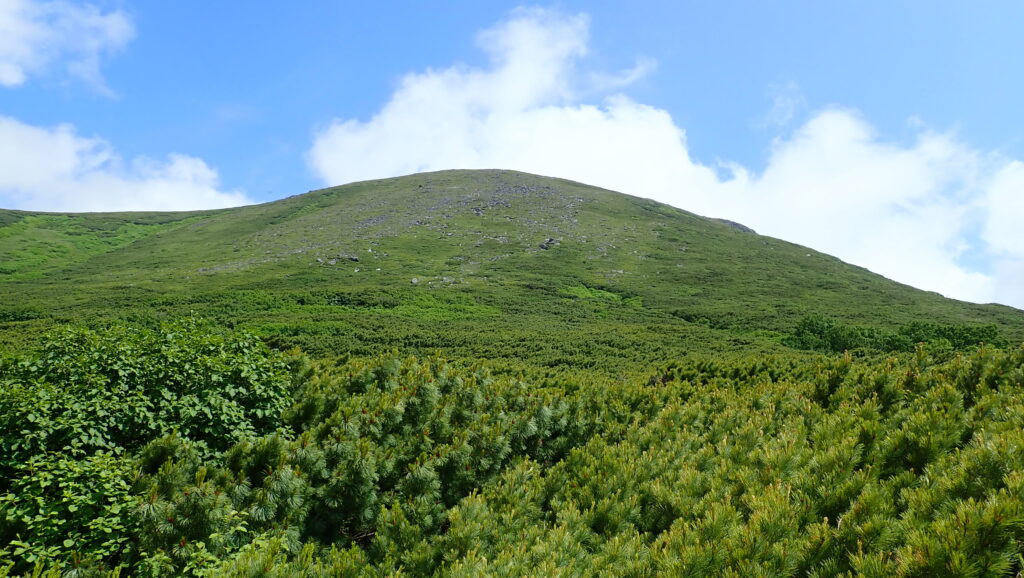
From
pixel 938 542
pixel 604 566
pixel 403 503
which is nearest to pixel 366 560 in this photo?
pixel 403 503

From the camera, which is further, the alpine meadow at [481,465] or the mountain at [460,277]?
the mountain at [460,277]

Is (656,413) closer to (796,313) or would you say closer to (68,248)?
(796,313)

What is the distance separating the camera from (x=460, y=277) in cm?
6550

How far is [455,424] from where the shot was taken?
340 inches

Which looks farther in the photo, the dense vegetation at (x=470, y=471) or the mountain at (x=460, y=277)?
the mountain at (x=460, y=277)

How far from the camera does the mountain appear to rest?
38.9m

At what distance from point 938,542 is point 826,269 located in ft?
296

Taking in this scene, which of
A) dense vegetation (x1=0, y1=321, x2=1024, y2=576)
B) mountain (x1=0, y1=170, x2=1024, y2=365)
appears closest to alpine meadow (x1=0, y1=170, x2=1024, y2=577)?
dense vegetation (x1=0, y1=321, x2=1024, y2=576)

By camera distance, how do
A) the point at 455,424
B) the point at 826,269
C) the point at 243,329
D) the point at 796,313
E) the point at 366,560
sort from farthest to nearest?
the point at 826,269
the point at 796,313
the point at 243,329
the point at 455,424
the point at 366,560

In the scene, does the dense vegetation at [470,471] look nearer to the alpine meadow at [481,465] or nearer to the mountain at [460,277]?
the alpine meadow at [481,465]

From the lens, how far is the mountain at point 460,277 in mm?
38906

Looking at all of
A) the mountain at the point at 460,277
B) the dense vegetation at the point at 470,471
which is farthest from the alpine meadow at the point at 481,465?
the mountain at the point at 460,277

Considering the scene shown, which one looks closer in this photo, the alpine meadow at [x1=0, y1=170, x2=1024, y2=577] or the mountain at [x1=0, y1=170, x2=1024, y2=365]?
the alpine meadow at [x1=0, y1=170, x2=1024, y2=577]

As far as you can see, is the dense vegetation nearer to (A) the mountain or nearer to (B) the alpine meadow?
(B) the alpine meadow
